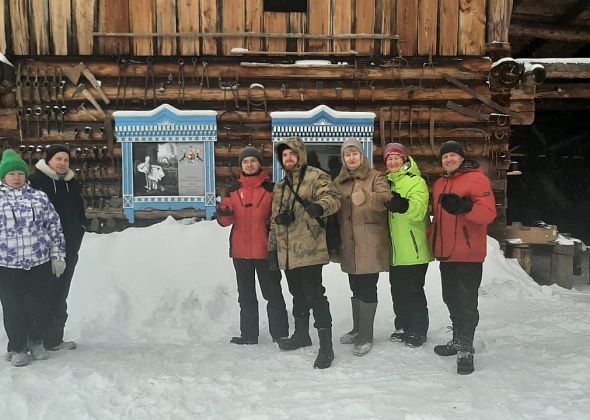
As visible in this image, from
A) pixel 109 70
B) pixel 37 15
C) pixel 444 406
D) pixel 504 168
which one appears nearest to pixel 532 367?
pixel 444 406

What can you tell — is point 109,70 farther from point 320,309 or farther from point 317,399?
point 317,399

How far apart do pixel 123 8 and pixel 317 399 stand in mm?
5837

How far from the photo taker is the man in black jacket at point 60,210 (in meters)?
4.12

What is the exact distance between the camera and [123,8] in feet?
21.9

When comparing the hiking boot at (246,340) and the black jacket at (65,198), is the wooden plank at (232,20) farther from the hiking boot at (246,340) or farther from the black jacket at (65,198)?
the hiking boot at (246,340)

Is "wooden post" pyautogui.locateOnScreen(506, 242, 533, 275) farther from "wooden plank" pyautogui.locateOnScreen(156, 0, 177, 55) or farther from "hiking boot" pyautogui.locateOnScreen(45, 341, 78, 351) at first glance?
"hiking boot" pyautogui.locateOnScreen(45, 341, 78, 351)

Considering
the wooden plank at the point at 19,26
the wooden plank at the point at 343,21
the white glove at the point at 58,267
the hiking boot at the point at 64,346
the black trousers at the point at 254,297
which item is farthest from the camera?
the wooden plank at the point at 343,21

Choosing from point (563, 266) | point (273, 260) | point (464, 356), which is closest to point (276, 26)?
point (273, 260)

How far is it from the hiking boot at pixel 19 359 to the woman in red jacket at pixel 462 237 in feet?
10.9

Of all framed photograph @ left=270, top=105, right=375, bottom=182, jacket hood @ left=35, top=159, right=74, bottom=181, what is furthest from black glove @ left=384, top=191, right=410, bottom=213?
framed photograph @ left=270, top=105, right=375, bottom=182

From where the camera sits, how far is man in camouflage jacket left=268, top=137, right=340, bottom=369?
153 inches

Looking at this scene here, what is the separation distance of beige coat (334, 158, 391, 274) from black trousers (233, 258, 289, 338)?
0.72 m

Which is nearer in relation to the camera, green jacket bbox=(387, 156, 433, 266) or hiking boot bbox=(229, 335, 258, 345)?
green jacket bbox=(387, 156, 433, 266)

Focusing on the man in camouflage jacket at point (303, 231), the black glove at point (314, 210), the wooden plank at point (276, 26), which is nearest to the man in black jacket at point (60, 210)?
the man in camouflage jacket at point (303, 231)
